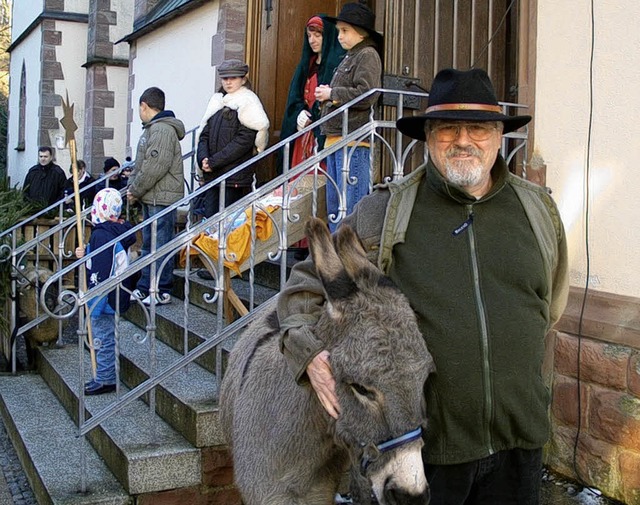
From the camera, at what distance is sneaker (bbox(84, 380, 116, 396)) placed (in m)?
5.66

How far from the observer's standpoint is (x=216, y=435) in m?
4.51

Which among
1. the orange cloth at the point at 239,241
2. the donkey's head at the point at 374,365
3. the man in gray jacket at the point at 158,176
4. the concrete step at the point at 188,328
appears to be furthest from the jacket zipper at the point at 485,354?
the man in gray jacket at the point at 158,176

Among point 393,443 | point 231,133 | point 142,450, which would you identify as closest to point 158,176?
point 231,133

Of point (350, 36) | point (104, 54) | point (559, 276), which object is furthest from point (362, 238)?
point (104, 54)

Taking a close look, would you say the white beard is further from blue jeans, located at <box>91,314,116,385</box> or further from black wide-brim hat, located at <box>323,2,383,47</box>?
blue jeans, located at <box>91,314,116,385</box>

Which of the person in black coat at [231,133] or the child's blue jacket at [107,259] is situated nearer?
the child's blue jacket at [107,259]

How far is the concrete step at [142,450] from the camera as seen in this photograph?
4.38 metres

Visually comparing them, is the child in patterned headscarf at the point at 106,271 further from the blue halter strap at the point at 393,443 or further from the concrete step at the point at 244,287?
the blue halter strap at the point at 393,443

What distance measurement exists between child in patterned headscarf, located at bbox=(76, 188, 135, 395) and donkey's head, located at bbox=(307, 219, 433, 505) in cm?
357

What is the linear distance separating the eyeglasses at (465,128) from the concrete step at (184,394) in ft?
7.90

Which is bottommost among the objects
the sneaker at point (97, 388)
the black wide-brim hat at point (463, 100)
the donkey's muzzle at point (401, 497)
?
the sneaker at point (97, 388)

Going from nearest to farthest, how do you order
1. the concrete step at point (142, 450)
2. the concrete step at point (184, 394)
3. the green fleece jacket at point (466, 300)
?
the green fleece jacket at point (466, 300)
the concrete step at point (142, 450)
the concrete step at point (184, 394)

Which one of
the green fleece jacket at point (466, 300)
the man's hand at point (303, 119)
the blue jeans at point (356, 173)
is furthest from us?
the man's hand at point (303, 119)

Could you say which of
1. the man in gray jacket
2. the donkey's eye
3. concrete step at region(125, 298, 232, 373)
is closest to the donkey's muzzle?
the donkey's eye
